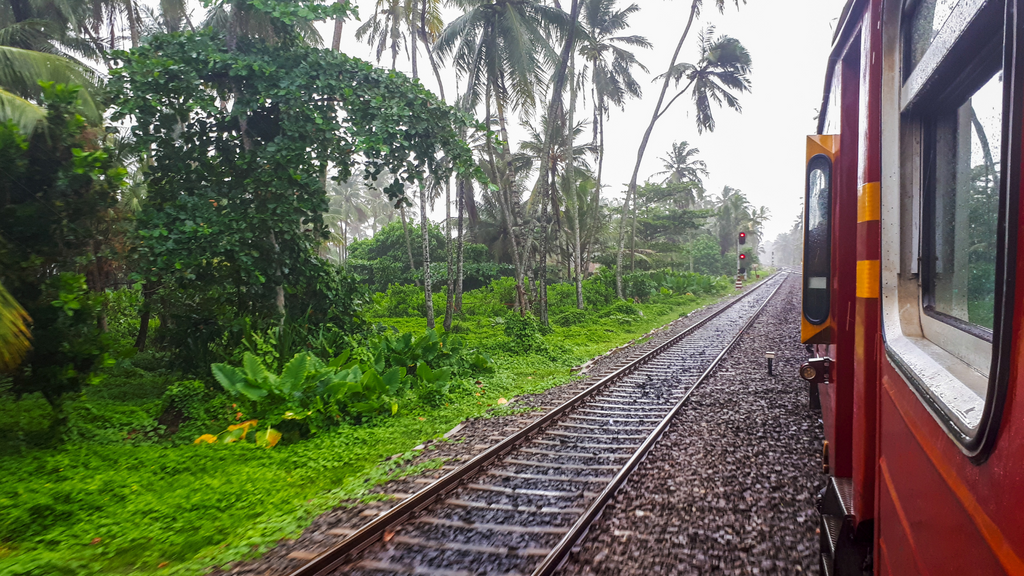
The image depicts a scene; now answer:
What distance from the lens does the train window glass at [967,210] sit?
1.34 meters

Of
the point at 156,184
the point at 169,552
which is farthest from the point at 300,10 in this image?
the point at 169,552

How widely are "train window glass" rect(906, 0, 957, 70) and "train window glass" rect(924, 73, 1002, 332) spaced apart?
0.23m

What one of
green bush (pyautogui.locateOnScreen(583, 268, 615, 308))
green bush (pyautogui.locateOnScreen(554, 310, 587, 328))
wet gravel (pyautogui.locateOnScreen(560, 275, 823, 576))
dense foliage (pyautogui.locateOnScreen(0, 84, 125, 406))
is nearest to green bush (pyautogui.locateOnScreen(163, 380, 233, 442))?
dense foliage (pyautogui.locateOnScreen(0, 84, 125, 406))

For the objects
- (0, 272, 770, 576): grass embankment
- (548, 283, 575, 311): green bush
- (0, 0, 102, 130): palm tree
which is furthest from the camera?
(548, 283, 575, 311): green bush

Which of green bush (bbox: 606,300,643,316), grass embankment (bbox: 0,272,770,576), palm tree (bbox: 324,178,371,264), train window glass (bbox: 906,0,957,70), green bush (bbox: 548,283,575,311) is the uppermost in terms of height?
palm tree (bbox: 324,178,371,264)

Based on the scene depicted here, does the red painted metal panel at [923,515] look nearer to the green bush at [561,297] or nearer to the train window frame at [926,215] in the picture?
the train window frame at [926,215]

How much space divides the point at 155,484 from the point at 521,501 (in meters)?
3.25

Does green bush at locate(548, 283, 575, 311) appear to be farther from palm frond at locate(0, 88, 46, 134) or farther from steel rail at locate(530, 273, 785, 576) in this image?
palm frond at locate(0, 88, 46, 134)

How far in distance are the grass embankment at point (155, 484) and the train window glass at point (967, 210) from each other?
13.4ft

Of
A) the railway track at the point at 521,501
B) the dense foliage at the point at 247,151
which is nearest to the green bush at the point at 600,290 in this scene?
the dense foliage at the point at 247,151

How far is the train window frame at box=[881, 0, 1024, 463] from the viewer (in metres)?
0.97

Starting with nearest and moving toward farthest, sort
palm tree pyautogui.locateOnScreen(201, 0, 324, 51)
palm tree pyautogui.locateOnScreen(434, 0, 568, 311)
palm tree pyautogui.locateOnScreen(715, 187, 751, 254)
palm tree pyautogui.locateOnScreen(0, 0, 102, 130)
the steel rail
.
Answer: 1. the steel rail
2. palm tree pyautogui.locateOnScreen(0, 0, 102, 130)
3. palm tree pyautogui.locateOnScreen(201, 0, 324, 51)
4. palm tree pyautogui.locateOnScreen(434, 0, 568, 311)
5. palm tree pyautogui.locateOnScreen(715, 187, 751, 254)

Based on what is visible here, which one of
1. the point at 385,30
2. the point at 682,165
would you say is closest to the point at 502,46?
the point at 385,30

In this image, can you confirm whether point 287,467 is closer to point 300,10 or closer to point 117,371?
point 117,371
